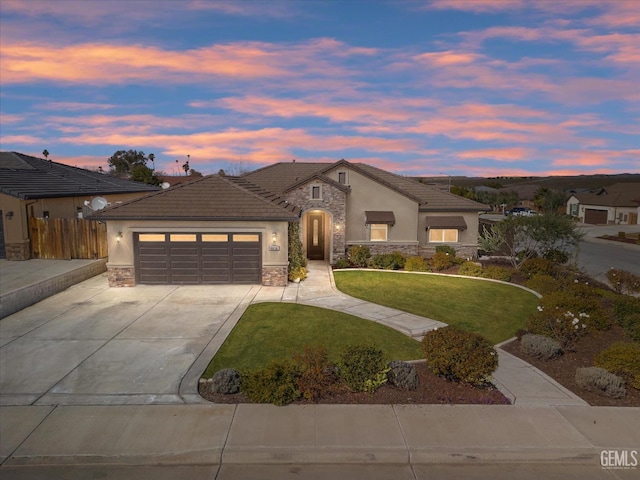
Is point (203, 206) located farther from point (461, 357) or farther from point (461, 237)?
point (461, 237)

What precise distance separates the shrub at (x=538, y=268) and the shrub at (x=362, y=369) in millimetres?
14786

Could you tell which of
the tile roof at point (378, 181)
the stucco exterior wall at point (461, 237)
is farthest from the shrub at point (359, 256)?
the tile roof at point (378, 181)

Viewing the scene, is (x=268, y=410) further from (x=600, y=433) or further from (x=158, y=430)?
(x=600, y=433)

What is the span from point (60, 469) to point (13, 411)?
2.40m

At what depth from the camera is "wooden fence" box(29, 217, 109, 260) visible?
71.4ft

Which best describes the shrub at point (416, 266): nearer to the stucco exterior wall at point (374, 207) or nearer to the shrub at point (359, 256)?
the shrub at point (359, 256)

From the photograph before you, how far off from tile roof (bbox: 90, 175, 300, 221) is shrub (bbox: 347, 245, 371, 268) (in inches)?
240

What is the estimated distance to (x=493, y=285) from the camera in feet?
66.7

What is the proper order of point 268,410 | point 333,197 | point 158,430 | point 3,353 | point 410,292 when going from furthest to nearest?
point 333,197, point 410,292, point 3,353, point 268,410, point 158,430

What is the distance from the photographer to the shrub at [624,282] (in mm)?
17844

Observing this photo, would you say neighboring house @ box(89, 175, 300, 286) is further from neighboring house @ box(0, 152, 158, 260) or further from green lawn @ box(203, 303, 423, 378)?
neighboring house @ box(0, 152, 158, 260)

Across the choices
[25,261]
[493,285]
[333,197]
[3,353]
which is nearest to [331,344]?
[3,353]

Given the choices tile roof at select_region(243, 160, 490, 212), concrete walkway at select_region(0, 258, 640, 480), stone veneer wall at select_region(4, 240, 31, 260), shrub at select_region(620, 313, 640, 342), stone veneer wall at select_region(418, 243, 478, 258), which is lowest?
concrete walkway at select_region(0, 258, 640, 480)

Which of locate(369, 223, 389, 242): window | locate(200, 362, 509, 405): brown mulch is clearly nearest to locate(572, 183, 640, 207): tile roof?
locate(369, 223, 389, 242): window
